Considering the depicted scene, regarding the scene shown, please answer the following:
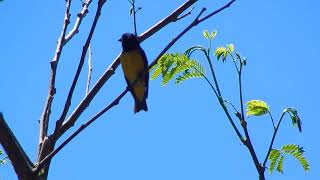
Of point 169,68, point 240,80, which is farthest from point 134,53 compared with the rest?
point 240,80

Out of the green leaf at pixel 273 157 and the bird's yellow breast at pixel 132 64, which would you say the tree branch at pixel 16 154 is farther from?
the bird's yellow breast at pixel 132 64

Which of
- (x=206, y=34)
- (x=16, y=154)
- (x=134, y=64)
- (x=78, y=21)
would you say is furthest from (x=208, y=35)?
(x=134, y=64)

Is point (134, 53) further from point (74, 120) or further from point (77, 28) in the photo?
point (74, 120)

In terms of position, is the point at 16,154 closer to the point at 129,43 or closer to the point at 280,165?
the point at 280,165

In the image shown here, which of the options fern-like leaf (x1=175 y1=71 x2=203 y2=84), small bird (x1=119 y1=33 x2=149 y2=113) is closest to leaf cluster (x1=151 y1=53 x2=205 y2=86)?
fern-like leaf (x1=175 y1=71 x2=203 y2=84)

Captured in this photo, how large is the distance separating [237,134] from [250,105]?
695 millimetres

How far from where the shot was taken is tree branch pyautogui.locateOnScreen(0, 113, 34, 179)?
1.96m

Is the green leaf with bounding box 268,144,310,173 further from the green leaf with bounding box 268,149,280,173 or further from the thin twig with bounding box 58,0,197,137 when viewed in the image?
the thin twig with bounding box 58,0,197,137

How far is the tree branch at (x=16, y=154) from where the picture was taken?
1.96 m

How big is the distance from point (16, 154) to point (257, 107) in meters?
1.53

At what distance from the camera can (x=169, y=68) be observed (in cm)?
340

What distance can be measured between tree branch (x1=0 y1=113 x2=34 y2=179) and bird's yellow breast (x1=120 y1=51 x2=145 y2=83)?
4271mm

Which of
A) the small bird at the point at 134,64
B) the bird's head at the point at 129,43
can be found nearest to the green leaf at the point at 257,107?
the small bird at the point at 134,64

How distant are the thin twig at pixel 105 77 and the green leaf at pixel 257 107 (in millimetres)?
841
